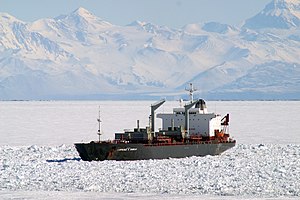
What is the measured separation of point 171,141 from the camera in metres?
38.5

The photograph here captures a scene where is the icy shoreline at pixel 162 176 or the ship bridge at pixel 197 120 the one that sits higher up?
the ship bridge at pixel 197 120

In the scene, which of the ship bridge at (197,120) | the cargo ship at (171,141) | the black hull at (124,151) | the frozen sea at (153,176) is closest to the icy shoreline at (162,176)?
the frozen sea at (153,176)

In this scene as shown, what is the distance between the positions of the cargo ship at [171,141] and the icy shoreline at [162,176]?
3.23 ft

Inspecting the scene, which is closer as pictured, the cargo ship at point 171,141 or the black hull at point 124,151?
the black hull at point 124,151

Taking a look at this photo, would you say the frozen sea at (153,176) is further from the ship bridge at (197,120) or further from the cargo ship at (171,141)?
the ship bridge at (197,120)

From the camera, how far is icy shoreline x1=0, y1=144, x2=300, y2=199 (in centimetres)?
2539

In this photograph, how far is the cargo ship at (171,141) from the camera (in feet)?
117

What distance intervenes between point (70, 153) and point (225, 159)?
9.89 metres

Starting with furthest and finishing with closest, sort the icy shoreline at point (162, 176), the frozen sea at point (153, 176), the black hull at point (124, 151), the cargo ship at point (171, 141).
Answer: the cargo ship at point (171, 141) → the black hull at point (124, 151) → the icy shoreline at point (162, 176) → the frozen sea at point (153, 176)

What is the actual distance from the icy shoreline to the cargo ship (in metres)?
0.98

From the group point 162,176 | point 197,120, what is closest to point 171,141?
point 197,120

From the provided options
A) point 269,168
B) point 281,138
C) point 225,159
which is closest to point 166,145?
point 225,159

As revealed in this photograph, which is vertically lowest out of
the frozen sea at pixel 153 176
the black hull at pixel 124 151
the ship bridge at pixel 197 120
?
the frozen sea at pixel 153 176

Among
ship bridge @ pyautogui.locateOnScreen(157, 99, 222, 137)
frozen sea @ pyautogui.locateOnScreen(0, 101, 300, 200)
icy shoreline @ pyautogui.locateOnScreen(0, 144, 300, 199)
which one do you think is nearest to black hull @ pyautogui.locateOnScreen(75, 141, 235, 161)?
frozen sea @ pyautogui.locateOnScreen(0, 101, 300, 200)
